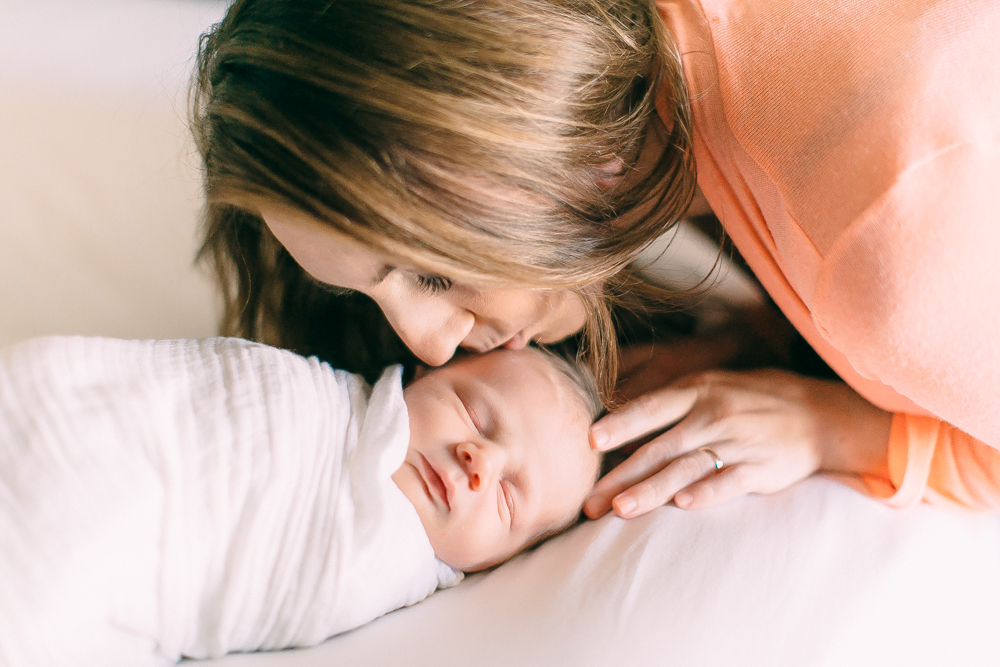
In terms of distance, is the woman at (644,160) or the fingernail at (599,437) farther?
the fingernail at (599,437)

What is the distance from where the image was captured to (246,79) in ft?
2.26

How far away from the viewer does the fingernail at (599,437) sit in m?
0.90

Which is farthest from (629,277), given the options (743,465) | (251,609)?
(251,609)

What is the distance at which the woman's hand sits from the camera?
33.5 inches

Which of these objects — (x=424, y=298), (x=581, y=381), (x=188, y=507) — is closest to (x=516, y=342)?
→ (x=581, y=381)

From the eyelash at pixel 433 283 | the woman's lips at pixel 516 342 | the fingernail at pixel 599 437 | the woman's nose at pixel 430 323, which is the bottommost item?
the fingernail at pixel 599 437

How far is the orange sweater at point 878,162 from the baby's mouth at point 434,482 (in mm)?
470

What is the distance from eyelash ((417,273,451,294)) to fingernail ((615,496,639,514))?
340 mm

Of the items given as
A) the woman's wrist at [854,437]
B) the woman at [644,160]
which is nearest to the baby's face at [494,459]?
the woman at [644,160]

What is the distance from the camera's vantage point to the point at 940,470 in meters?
0.84

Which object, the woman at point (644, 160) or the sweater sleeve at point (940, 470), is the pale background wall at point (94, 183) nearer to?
the woman at point (644, 160)

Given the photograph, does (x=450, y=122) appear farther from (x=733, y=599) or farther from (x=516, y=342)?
(x=733, y=599)

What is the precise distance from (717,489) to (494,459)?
275 mm

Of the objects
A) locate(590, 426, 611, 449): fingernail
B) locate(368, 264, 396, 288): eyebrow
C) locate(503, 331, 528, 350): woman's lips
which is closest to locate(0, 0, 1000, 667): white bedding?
locate(590, 426, 611, 449): fingernail
